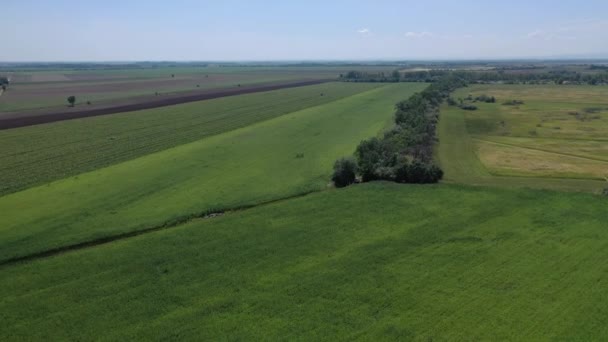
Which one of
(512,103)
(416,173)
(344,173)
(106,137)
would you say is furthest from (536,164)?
(512,103)

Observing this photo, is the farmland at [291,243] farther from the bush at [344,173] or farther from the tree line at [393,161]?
the bush at [344,173]

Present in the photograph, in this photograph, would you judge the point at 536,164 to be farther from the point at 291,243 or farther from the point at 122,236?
the point at 122,236

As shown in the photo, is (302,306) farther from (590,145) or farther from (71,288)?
(590,145)

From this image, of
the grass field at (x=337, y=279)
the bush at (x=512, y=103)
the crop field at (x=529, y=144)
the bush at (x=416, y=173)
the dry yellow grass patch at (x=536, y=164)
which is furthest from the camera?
the bush at (x=512, y=103)

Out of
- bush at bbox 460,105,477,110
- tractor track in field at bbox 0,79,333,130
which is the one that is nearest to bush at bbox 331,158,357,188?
tractor track in field at bbox 0,79,333,130

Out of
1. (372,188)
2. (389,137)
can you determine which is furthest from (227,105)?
(372,188)

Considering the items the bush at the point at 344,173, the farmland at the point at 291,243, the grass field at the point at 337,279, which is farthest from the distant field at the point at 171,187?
the grass field at the point at 337,279
